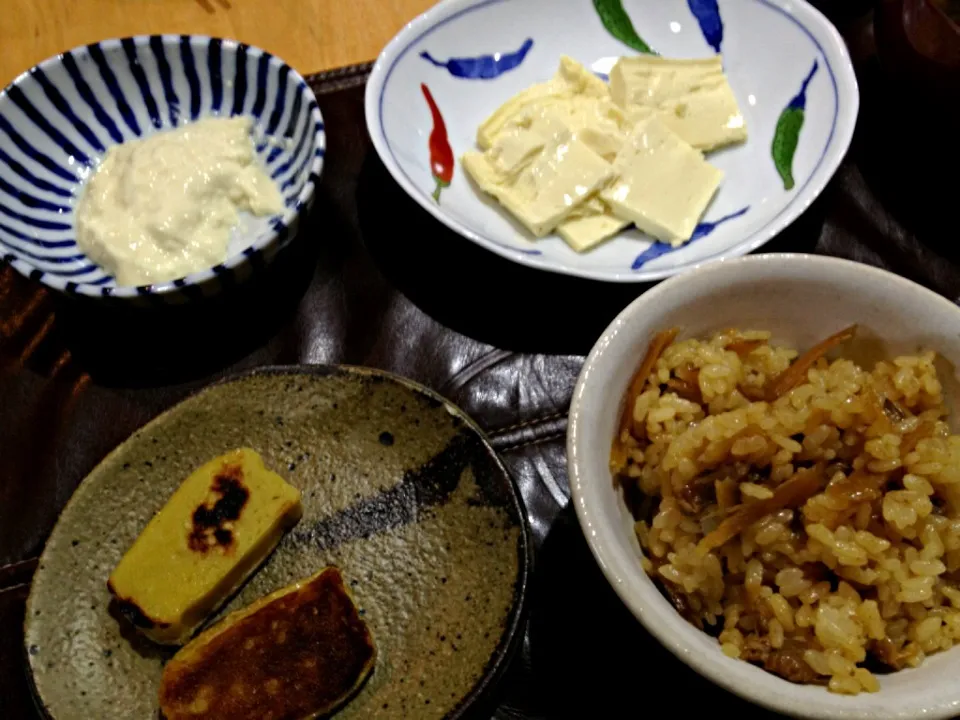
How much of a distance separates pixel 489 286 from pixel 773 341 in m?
0.54

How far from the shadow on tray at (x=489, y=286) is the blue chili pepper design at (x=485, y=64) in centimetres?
34

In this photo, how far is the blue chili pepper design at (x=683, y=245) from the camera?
1.40 meters

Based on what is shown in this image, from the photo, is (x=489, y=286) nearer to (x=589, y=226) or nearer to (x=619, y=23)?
(x=589, y=226)

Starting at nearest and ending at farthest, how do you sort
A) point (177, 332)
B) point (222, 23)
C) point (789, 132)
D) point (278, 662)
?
1. point (278, 662)
2. point (177, 332)
3. point (789, 132)
4. point (222, 23)

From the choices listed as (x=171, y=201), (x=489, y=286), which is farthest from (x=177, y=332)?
(x=489, y=286)

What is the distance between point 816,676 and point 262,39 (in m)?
1.68

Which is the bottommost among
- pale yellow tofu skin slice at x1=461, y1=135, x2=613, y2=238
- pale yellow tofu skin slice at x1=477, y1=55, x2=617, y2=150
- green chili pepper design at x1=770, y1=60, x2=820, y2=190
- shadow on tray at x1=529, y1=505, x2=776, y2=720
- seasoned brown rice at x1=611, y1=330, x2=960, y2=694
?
shadow on tray at x1=529, y1=505, x2=776, y2=720

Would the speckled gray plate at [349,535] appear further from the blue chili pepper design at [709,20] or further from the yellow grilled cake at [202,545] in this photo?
the blue chili pepper design at [709,20]

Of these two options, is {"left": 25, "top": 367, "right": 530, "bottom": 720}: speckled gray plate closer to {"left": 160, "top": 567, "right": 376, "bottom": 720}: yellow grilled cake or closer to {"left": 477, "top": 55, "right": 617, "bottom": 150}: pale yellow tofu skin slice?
{"left": 160, "top": 567, "right": 376, "bottom": 720}: yellow grilled cake

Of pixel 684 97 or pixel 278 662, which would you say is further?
pixel 684 97

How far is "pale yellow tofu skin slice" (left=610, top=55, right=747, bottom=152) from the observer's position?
1562 millimetres

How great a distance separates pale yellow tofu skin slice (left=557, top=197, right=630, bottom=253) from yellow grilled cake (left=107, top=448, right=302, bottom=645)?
0.67 m

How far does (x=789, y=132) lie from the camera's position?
1545mm

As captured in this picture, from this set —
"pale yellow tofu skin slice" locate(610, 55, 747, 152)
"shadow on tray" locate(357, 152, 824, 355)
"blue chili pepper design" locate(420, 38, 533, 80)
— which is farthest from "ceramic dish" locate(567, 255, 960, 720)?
"blue chili pepper design" locate(420, 38, 533, 80)
